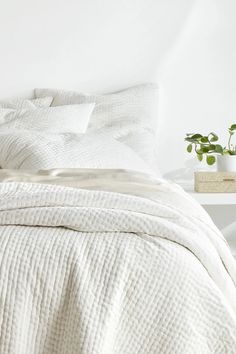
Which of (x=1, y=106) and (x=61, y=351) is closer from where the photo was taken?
(x=61, y=351)

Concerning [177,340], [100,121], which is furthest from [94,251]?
[100,121]

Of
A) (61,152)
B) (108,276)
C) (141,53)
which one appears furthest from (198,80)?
(108,276)

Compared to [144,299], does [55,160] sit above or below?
below

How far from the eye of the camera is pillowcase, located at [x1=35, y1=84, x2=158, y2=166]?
154 inches

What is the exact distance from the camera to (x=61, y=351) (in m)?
1.89

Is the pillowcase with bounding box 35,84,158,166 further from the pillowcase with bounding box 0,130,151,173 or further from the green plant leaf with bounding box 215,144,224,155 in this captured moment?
the pillowcase with bounding box 0,130,151,173

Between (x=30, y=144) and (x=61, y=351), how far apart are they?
4.61ft

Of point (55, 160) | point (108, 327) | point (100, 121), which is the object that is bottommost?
point (100, 121)

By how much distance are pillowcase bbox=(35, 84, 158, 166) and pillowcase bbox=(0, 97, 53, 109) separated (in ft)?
0.15

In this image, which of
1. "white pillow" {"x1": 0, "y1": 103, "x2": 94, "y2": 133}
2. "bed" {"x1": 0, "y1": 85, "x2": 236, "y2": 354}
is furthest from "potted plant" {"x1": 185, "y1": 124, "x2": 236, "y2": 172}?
"bed" {"x1": 0, "y1": 85, "x2": 236, "y2": 354}

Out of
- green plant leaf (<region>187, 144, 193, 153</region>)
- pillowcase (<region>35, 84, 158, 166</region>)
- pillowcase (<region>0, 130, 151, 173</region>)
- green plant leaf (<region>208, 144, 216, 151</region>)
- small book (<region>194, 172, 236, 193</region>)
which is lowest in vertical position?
small book (<region>194, 172, 236, 193</region>)

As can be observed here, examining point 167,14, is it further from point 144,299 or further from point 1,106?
point 144,299

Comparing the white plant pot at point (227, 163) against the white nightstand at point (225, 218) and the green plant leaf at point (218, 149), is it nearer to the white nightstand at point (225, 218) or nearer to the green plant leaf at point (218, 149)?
the green plant leaf at point (218, 149)

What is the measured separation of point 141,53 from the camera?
4246 mm
